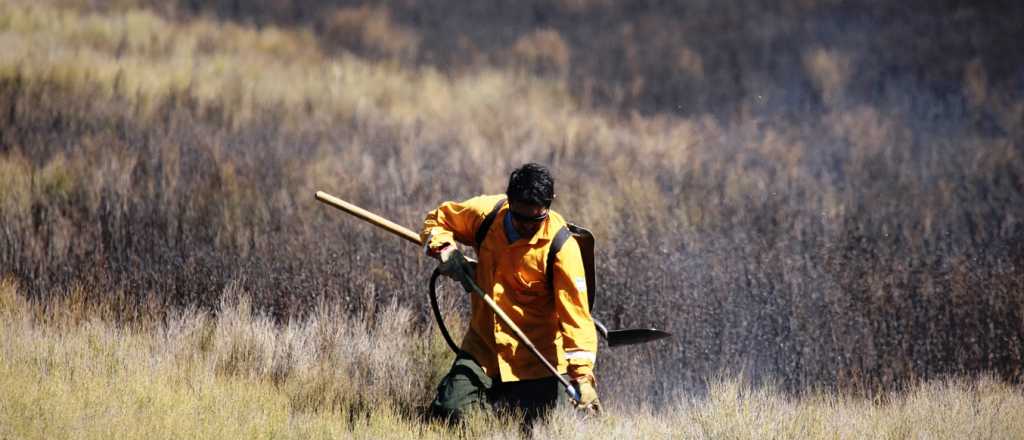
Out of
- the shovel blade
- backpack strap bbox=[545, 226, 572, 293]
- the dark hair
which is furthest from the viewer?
the shovel blade

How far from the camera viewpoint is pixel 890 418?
5.89m

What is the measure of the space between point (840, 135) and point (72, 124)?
796 centimetres

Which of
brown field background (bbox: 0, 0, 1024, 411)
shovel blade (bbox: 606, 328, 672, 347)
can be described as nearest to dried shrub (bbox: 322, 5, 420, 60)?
brown field background (bbox: 0, 0, 1024, 411)

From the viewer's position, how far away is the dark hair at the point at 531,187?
15.9 ft

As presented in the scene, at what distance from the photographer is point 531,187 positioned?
483cm

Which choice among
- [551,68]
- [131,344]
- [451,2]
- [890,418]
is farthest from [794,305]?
[451,2]

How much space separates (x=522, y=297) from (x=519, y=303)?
0.04 metres

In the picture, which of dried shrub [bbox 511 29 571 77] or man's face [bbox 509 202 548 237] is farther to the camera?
dried shrub [bbox 511 29 571 77]

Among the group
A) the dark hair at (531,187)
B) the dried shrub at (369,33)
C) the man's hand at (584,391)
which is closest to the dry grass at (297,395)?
the man's hand at (584,391)

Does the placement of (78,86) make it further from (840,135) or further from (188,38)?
(840,135)

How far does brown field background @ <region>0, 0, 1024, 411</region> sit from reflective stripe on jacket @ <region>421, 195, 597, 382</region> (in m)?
1.19

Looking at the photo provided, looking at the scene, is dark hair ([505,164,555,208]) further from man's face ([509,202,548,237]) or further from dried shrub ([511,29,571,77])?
dried shrub ([511,29,571,77])

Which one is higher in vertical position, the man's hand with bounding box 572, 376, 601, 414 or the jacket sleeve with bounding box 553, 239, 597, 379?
the jacket sleeve with bounding box 553, 239, 597, 379

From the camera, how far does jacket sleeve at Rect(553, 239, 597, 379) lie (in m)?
4.88
